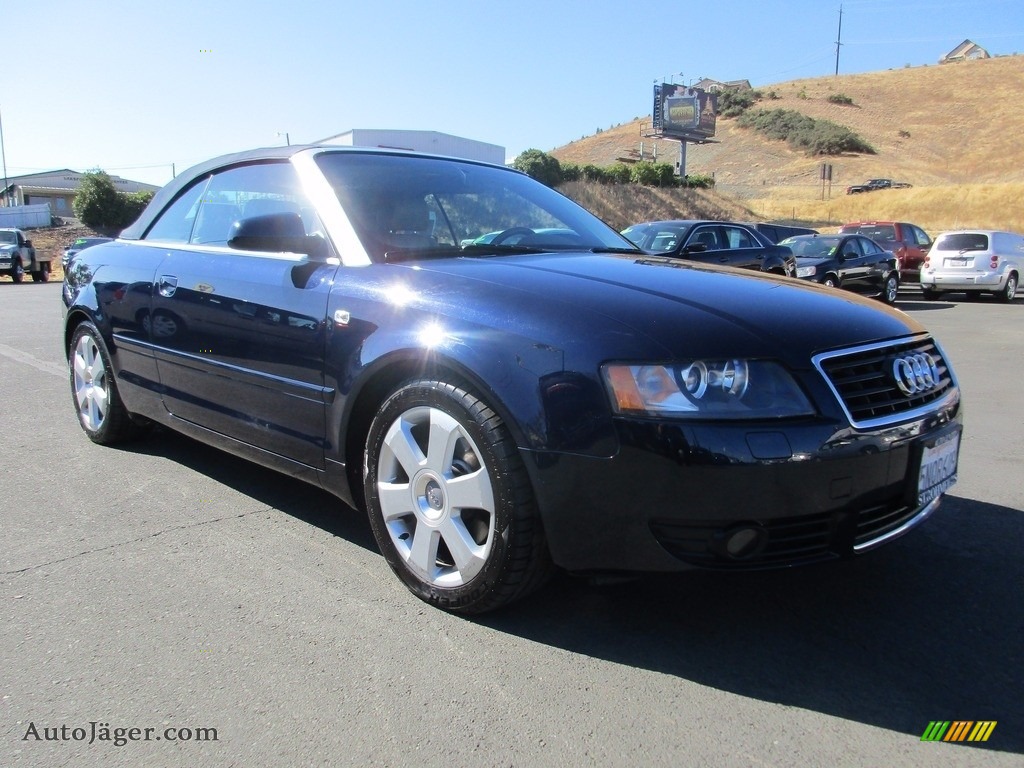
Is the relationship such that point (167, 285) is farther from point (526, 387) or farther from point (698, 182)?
point (698, 182)

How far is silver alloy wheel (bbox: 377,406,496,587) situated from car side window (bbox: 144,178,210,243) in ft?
6.59

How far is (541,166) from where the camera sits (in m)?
38.2

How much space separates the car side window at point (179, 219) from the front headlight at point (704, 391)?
2.68m

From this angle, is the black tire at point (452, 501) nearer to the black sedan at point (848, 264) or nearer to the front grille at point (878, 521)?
the front grille at point (878, 521)

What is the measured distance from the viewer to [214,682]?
236 centimetres

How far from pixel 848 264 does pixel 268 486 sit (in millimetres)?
13566

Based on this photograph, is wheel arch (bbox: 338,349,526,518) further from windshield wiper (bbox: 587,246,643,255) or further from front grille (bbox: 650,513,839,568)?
windshield wiper (bbox: 587,246,643,255)

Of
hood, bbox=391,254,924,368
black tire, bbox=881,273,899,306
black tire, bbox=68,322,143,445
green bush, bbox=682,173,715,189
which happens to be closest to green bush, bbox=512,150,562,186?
green bush, bbox=682,173,715,189

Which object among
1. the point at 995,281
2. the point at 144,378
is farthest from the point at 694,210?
the point at 144,378

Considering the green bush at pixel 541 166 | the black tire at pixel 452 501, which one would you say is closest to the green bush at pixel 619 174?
the green bush at pixel 541 166

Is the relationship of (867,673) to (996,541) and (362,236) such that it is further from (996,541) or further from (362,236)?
(362,236)

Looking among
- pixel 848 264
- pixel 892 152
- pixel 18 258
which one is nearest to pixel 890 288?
pixel 848 264

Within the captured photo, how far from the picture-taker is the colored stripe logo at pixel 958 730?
210 cm
